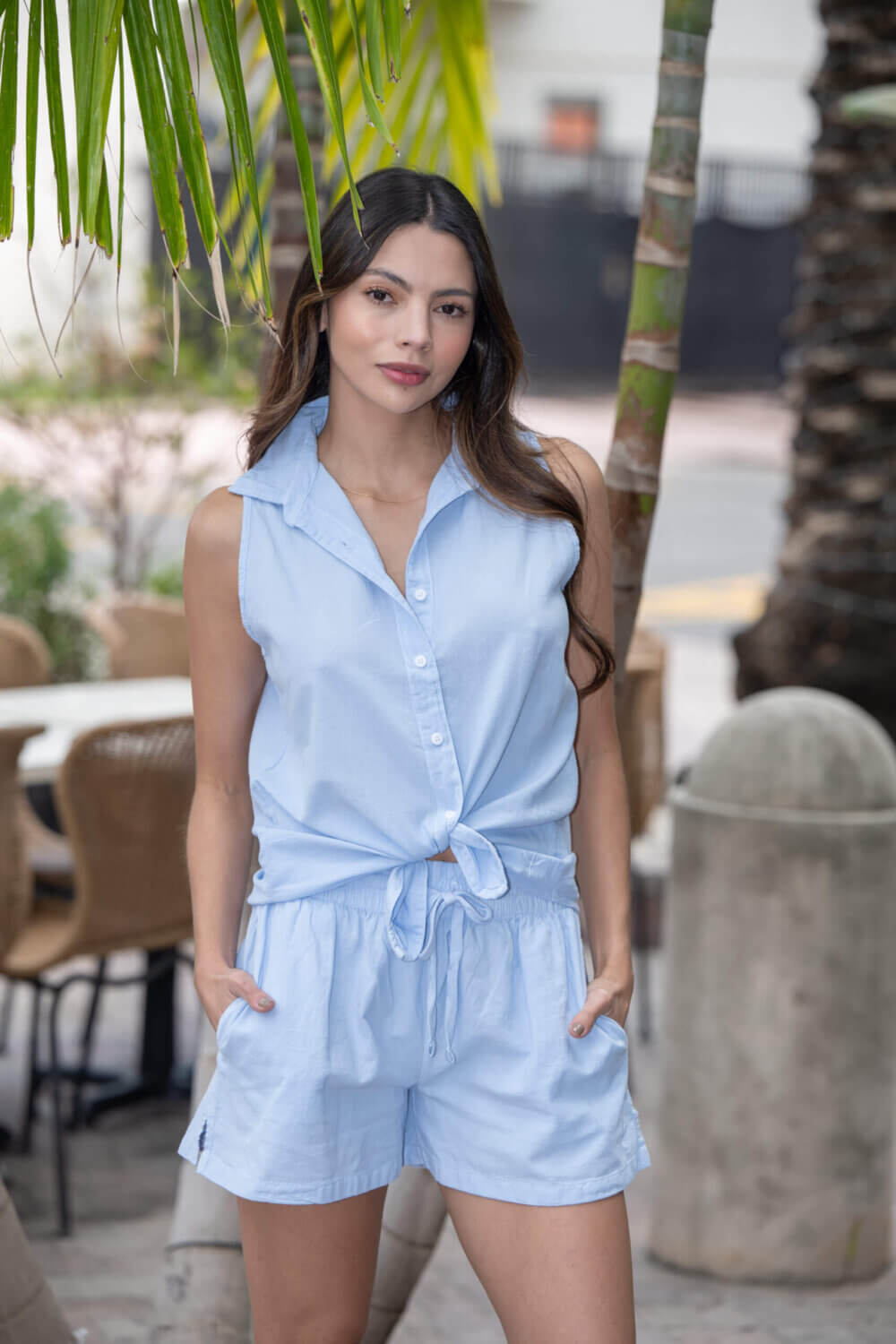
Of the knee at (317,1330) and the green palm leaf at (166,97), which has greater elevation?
the green palm leaf at (166,97)

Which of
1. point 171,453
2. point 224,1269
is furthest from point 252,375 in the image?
point 224,1269

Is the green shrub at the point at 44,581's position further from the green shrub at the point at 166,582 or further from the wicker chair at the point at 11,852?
the wicker chair at the point at 11,852

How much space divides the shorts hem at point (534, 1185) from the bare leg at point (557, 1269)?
0.01 meters

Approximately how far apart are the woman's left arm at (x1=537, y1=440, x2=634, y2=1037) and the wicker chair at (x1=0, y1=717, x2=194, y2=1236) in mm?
1901

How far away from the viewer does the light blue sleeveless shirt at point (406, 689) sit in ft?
6.04

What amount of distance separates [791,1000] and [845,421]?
153 inches

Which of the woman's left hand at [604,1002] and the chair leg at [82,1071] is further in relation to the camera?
the chair leg at [82,1071]

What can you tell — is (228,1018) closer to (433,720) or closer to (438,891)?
(438,891)

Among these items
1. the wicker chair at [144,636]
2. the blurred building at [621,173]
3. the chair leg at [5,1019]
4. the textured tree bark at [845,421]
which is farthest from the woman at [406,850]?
the blurred building at [621,173]

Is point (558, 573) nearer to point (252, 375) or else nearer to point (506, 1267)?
point (506, 1267)

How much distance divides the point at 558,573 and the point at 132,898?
2307mm

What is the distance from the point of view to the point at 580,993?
74.2 inches

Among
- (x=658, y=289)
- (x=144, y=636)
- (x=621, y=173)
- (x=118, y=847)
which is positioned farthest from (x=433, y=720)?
(x=621, y=173)

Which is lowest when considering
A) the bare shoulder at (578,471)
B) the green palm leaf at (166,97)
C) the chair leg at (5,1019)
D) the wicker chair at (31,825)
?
the chair leg at (5,1019)
